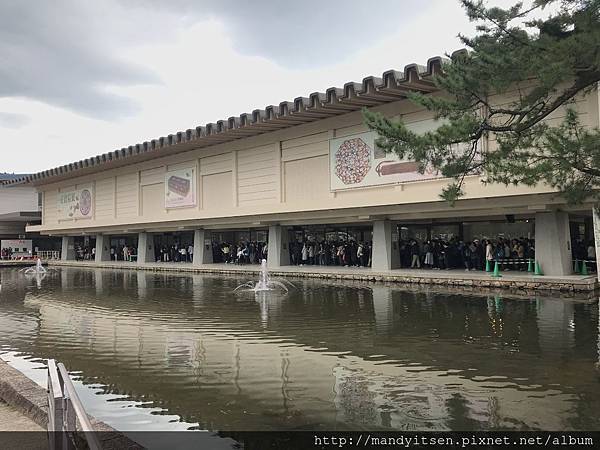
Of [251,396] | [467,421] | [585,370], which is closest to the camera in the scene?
[467,421]

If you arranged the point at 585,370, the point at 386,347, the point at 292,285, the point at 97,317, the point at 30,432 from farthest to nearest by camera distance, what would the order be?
the point at 292,285 < the point at 97,317 < the point at 386,347 < the point at 585,370 < the point at 30,432

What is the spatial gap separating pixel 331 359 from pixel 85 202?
36.9 metres

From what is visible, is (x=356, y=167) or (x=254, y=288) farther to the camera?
(x=356, y=167)

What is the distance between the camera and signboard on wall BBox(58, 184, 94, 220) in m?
40.3

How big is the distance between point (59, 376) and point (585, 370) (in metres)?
6.32

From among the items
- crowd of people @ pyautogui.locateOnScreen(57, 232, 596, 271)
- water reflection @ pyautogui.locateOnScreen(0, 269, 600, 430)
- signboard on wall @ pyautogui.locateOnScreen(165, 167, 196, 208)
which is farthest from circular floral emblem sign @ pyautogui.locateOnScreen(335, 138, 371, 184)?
signboard on wall @ pyautogui.locateOnScreen(165, 167, 196, 208)

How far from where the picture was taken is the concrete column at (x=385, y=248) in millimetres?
22438

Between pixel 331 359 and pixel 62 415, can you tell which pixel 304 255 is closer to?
pixel 331 359

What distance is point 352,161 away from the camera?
2244 centimetres

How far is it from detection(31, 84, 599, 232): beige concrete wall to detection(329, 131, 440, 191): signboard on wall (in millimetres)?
302

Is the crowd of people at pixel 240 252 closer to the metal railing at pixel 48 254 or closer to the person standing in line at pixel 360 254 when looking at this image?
the person standing in line at pixel 360 254

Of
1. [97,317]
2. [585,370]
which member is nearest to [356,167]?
[97,317]

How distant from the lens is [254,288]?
18.8 metres

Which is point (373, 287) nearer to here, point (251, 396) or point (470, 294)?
point (470, 294)
